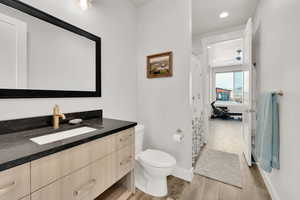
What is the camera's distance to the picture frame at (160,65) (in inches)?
78.5

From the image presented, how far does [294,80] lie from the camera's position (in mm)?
1081

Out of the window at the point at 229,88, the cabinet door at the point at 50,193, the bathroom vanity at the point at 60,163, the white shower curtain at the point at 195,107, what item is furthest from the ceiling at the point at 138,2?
the window at the point at 229,88

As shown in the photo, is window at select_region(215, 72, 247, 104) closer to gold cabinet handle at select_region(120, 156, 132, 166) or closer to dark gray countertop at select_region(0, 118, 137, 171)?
gold cabinet handle at select_region(120, 156, 132, 166)

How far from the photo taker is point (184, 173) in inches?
73.3

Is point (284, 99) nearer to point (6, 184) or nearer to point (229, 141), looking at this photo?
point (6, 184)

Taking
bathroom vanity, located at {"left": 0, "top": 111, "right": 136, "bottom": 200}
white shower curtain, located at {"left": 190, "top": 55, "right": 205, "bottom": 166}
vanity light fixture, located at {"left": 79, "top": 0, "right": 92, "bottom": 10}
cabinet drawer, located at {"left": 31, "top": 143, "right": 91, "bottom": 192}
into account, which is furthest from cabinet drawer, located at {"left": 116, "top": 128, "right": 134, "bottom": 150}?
vanity light fixture, located at {"left": 79, "top": 0, "right": 92, "bottom": 10}

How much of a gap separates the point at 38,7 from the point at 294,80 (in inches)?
90.9

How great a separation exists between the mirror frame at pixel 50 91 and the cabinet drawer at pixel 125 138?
671 mm

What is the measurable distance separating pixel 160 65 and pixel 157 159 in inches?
54.2

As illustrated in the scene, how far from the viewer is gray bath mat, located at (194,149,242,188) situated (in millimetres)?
1854

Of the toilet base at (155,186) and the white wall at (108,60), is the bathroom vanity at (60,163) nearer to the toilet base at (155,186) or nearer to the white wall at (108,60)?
the white wall at (108,60)

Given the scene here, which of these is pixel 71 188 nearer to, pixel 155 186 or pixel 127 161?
pixel 127 161

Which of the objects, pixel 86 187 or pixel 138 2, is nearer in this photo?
pixel 86 187

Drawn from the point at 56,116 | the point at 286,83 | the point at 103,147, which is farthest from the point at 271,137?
the point at 56,116
